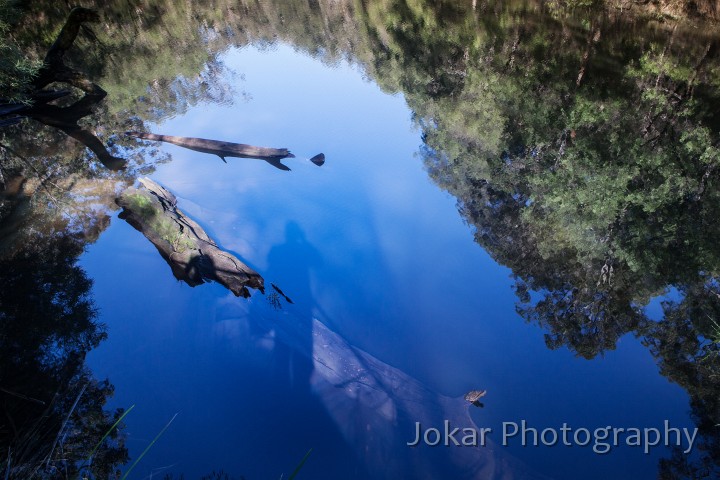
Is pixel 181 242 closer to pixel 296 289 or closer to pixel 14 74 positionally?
pixel 296 289

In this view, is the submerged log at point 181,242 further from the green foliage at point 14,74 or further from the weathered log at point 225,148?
the green foliage at point 14,74

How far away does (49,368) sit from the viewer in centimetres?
572

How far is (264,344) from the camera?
6.32m

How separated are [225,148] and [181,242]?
4426 millimetres

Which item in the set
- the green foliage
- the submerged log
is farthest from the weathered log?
the submerged log

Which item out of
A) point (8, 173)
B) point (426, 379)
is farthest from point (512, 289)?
point (8, 173)

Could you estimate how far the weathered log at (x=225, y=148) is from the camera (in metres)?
10.8

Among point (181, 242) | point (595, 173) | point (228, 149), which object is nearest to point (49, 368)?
point (181, 242)

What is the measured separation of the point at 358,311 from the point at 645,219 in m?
7.40

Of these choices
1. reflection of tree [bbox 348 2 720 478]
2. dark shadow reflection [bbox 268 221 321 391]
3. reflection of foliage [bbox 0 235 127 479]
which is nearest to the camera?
reflection of foliage [bbox 0 235 127 479]

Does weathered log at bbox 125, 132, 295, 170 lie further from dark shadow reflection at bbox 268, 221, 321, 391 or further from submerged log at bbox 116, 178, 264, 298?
dark shadow reflection at bbox 268, 221, 321, 391

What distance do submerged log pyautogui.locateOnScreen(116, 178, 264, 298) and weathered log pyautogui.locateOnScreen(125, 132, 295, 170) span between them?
259 centimetres

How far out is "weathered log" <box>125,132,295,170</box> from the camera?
1080 centimetres

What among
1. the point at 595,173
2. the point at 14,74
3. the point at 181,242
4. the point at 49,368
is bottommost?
the point at 49,368
